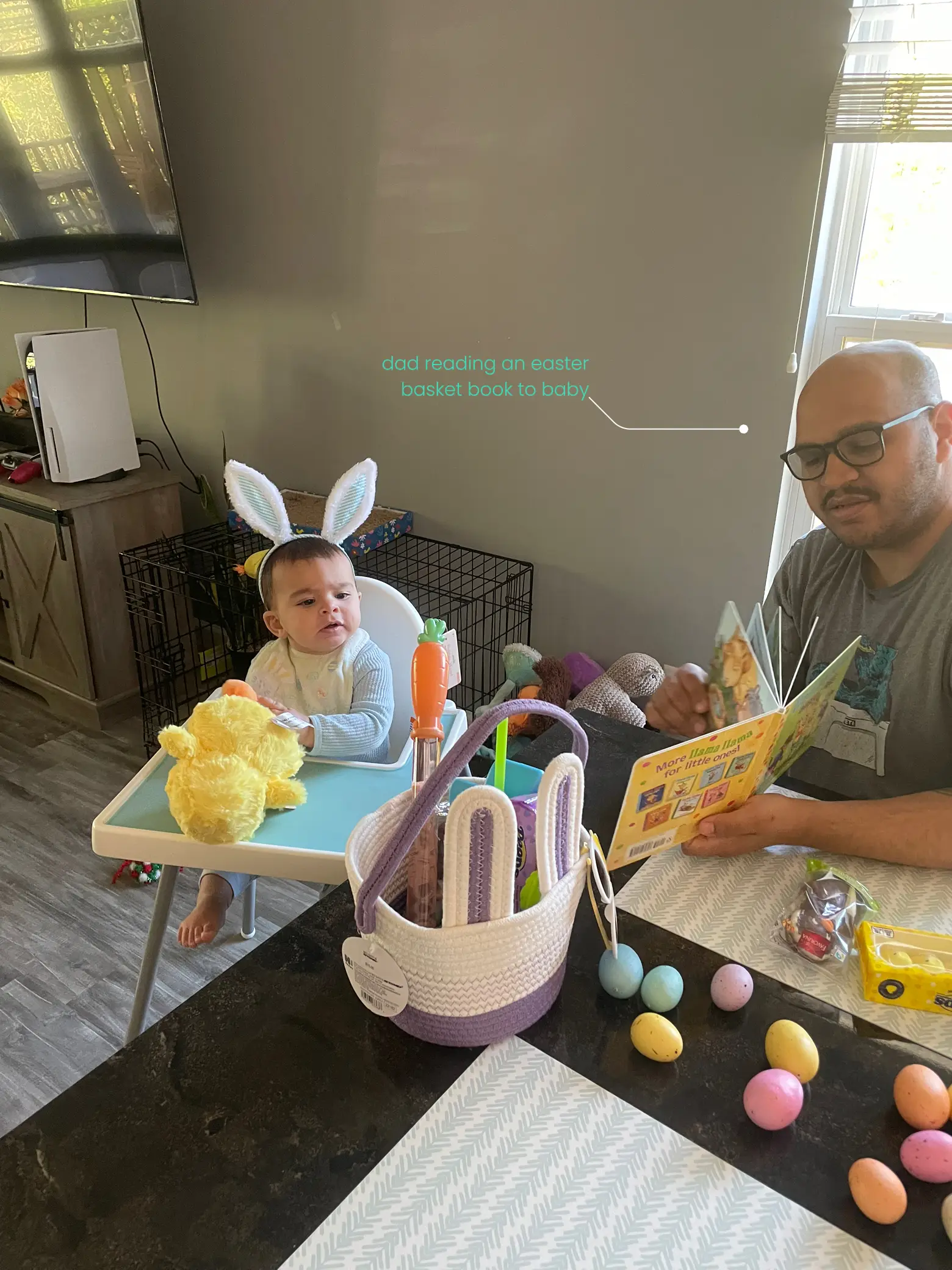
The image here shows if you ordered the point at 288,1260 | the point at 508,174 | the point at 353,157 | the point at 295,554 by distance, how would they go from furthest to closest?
the point at 353,157 → the point at 508,174 → the point at 295,554 → the point at 288,1260

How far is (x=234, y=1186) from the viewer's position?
0.63 metres

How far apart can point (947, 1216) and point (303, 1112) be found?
463 millimetres

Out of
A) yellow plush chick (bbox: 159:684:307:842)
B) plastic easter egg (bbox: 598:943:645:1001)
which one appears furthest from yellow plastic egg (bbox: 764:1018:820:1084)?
yellow plush chick (bbox: 159:684:307:842)

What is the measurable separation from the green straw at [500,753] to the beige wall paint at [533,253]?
54.3 inches

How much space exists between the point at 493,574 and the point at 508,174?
993 mm

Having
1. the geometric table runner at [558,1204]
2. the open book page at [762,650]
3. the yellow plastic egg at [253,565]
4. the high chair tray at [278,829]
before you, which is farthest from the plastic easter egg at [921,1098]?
the yellow plastic egg at [253,565]

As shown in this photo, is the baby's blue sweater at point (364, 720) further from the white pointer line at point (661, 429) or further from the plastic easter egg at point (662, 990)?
the white pointer line at point (661, 429)

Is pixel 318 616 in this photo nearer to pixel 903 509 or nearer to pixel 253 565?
pixel 253 565

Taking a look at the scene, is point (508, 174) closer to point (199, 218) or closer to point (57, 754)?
A: point (199, 218)

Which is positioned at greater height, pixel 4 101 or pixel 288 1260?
pixel 4 101

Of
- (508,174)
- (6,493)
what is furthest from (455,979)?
(6,493)

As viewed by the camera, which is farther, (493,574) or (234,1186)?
(493,574)

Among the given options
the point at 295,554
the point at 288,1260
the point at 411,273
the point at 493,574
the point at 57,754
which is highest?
the point at 411,273

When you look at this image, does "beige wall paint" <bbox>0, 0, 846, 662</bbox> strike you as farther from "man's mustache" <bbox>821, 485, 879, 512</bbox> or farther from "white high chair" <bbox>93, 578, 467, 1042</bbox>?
"white high chair" <bbox>93, 578, 467, 1042</bbox>
